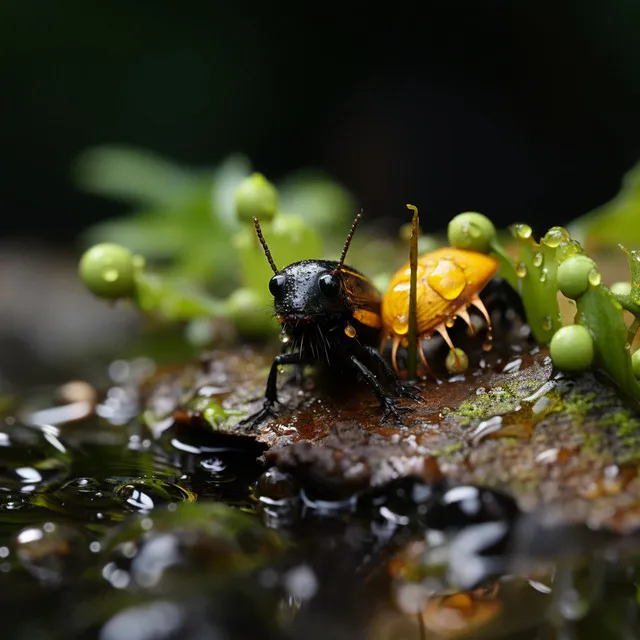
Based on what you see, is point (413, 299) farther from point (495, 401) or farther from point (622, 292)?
point (622, 292)

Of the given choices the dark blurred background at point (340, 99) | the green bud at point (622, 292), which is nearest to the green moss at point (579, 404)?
the green bud at point (622, 292)

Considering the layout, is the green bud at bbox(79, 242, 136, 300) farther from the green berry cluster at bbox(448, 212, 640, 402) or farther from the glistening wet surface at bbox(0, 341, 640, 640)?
the green berry cluster at bbox(448, 212, 640, 402)

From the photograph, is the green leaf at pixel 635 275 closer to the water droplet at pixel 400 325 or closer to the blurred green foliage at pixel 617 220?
the water droplet at pixel 400 325

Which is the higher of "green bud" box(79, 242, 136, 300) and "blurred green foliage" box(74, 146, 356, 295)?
"blurred green foliage" box(74, 146, 356, 295)

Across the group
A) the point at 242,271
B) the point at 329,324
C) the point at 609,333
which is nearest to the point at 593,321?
the point at 609,333

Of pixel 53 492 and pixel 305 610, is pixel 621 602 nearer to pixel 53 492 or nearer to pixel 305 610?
pixel 305 610

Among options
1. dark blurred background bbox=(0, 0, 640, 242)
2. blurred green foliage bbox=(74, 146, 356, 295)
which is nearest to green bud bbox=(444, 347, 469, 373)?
blurred green foliage bbox=(74, 146, 356, 295)

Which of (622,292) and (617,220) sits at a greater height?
(617,220)
